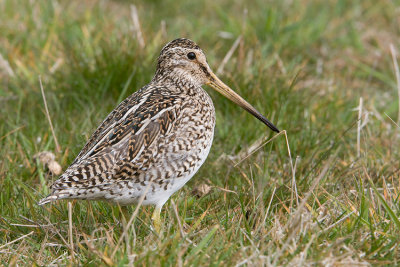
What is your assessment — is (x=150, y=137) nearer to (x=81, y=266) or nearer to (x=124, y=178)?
(x=124, y=178)

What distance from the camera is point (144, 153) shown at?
392cm

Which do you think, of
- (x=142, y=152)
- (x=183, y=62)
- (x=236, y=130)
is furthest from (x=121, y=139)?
(x=236, y=130)

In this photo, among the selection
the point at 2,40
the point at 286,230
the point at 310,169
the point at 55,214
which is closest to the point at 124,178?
the point at 55,214

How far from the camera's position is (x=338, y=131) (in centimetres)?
546

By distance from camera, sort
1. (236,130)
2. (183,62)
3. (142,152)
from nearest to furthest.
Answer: (142,152) → (183,62) → (236,130)

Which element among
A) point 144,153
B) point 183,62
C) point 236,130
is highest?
point 183,62

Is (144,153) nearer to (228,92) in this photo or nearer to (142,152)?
(142,152)

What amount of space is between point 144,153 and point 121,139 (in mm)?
156

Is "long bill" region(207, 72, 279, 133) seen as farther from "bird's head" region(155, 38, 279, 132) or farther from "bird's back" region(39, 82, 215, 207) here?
"bird's back" region(39, 82, 215, 207)

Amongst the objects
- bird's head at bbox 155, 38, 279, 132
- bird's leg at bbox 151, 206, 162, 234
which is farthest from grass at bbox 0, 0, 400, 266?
bird's head at bbox 155, 38, 279, 132

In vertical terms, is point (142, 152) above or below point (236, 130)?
above

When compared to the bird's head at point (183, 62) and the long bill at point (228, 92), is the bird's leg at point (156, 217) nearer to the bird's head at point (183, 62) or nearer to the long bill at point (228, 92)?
the bird's head at point (183, 62)

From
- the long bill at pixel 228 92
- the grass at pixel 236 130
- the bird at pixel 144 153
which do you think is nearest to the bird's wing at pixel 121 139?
the bird at pixel 144 153

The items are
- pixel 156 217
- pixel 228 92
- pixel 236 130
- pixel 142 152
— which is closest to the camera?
pixel 142 152
